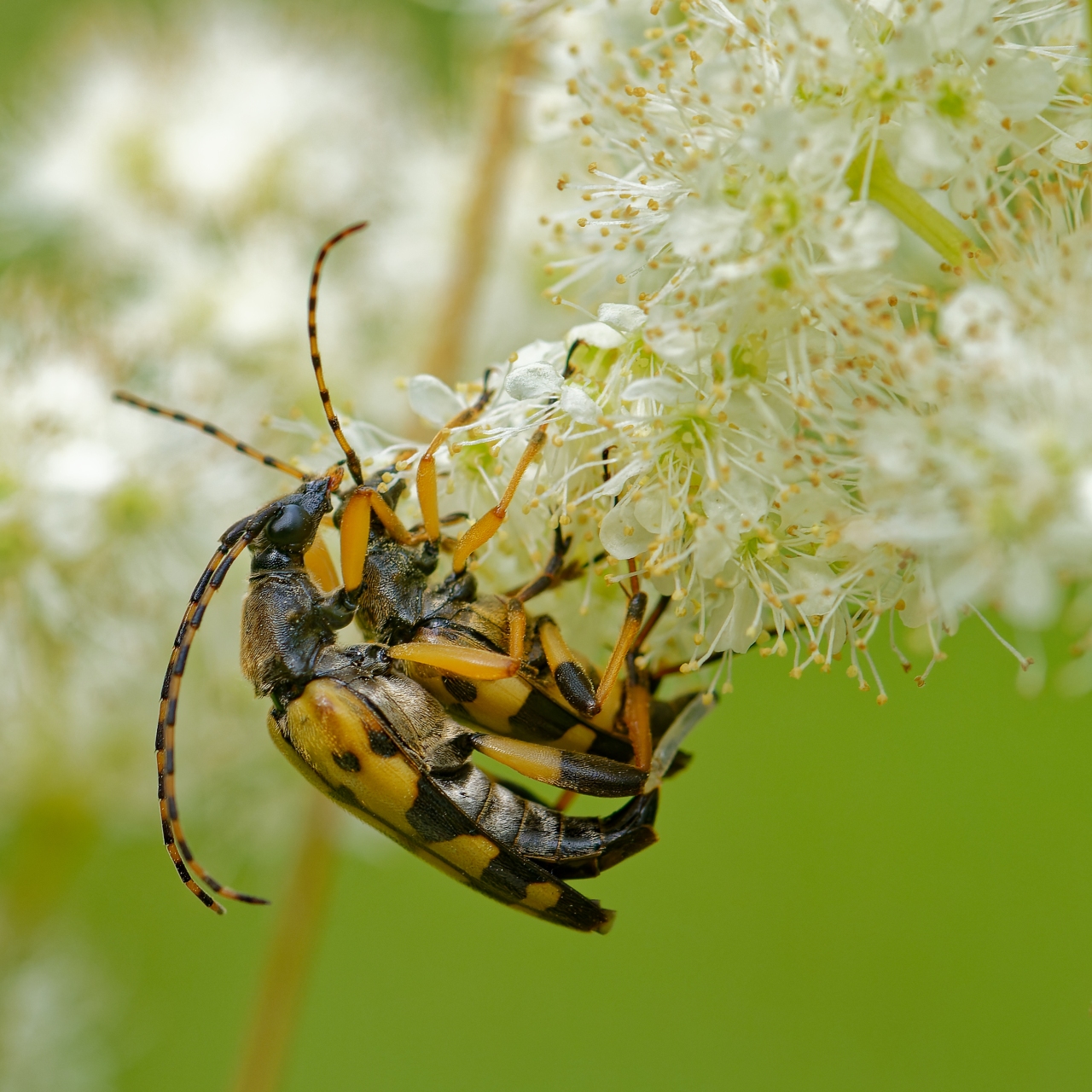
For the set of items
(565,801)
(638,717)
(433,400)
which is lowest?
(565,801)

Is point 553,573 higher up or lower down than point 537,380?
lower down

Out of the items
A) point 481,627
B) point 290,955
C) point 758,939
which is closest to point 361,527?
point 481,627

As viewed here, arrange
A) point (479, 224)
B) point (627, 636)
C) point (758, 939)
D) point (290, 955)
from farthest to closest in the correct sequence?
point (758, 939)
point (479, 224)
point (290, 955)
point (627, 636)

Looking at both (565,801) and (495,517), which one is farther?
(565,801)

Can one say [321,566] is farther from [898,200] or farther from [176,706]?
[898,200]

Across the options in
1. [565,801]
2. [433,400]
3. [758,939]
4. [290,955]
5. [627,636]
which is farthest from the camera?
[758,939]

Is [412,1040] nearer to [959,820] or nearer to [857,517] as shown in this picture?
[959,820]

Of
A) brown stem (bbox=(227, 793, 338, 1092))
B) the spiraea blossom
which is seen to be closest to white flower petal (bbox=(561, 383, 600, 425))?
the spiraea blossom

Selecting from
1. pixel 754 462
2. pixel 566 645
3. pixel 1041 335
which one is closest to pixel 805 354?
pixel 754 462
